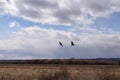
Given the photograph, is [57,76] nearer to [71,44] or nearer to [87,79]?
[87,79]

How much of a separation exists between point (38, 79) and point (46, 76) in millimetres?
711

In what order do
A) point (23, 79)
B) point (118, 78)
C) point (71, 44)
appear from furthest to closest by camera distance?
point (23, 79)
point (118, 78)
point (71, 44)

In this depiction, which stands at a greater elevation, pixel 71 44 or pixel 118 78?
pixel 71 44

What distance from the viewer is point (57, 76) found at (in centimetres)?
2967

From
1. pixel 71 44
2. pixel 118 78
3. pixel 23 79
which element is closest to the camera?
pixel 71 44

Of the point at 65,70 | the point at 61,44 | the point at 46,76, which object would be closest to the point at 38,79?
the point at 46,76

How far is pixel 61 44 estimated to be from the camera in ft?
84.1

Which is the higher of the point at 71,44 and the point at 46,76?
the point at 71,44

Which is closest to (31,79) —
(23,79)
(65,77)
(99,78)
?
(23,79)

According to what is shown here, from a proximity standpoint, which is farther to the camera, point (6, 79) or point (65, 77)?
point (6, 79)

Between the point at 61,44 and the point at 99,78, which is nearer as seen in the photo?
the point at 61,44

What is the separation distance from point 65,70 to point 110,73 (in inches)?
177

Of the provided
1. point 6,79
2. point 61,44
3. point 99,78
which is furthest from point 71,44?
point 6,79

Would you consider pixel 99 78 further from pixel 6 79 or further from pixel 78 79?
pixel 6 79
